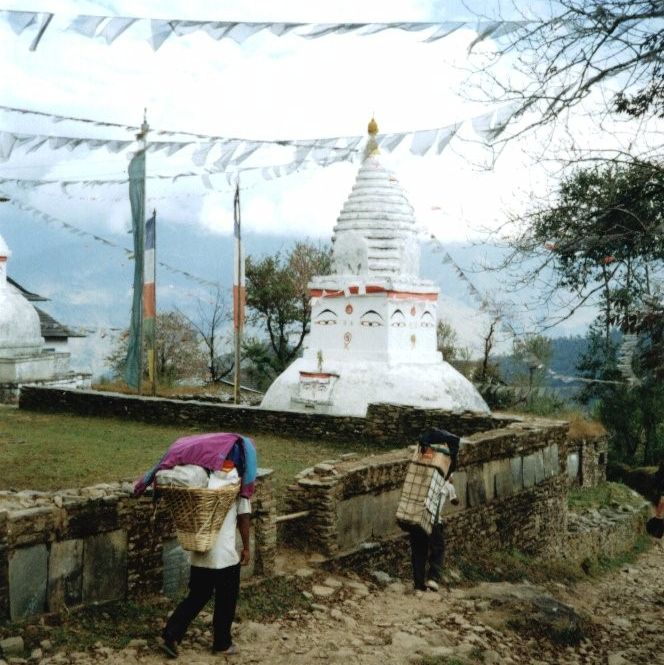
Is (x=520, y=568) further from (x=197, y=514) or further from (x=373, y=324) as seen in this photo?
(x=373, y=324)

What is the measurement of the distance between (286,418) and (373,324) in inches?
203

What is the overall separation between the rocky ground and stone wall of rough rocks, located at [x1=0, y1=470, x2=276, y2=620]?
0.48 m

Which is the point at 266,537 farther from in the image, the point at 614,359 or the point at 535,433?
the point at 614,359

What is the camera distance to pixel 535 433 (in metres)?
12.9

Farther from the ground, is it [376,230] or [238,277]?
[376,230]

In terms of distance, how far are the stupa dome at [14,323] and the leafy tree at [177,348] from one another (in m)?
11.9

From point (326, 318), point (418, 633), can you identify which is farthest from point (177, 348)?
point (418, 633)

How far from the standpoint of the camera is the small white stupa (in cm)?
2605

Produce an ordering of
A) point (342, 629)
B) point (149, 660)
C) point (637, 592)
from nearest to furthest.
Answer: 1. point (149, 660)
2. point (342, 629)
3. point (637, 592)

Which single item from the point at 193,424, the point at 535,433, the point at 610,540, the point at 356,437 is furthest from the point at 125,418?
the point at 610,540

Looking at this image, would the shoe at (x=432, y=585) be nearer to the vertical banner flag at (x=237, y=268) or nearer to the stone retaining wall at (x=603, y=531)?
the stone retaining wall at (x=603, y=531)

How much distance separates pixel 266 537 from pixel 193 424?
899cm

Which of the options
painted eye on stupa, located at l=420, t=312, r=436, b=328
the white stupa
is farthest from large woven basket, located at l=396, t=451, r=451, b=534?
painted eye on stupa, located at l=420, t=312, r=436, b=328

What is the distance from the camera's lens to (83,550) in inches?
248
